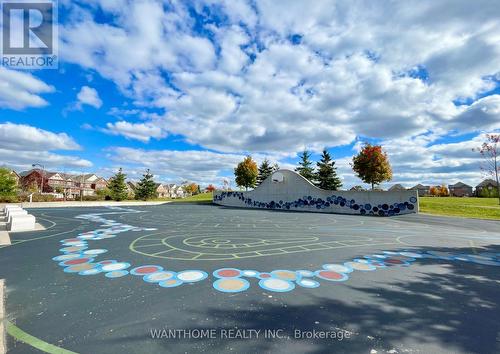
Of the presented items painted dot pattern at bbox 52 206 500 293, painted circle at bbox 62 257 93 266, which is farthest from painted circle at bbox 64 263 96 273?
painted circle at bbox 62 257 93 266

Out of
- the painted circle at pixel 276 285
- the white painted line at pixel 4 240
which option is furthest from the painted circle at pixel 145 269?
the white painted line at pixel 4 240

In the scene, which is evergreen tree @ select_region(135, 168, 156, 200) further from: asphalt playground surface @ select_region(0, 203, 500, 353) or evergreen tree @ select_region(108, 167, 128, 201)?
asphalt playground surface @ select_region(0, 203, 500, 353)

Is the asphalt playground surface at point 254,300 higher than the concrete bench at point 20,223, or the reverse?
the concrete bench at point 20,223

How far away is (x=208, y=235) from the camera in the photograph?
39.9ft

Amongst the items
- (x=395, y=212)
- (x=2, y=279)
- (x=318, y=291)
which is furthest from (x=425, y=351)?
(x=395, y=212)

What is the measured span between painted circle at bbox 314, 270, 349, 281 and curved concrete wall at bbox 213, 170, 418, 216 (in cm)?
2317

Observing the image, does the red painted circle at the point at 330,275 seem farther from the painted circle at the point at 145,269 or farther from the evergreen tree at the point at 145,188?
the evergreen tree at the point at 145,188

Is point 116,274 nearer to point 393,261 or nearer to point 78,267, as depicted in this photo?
point 78,267

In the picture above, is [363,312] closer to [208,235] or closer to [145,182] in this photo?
[208,235]

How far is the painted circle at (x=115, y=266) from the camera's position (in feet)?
22.1

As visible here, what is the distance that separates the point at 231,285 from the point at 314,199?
27.5 m

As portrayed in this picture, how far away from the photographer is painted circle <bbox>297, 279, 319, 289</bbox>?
18.2 ft

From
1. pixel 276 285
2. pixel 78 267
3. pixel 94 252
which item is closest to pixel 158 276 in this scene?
pixel 78 267

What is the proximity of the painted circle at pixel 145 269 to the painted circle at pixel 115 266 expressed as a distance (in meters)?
0.43
